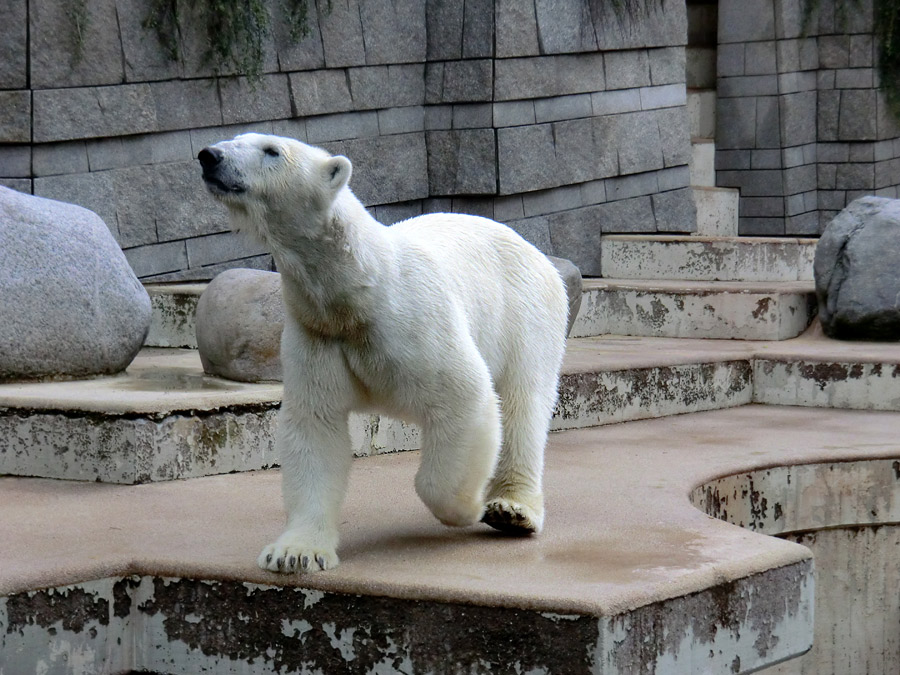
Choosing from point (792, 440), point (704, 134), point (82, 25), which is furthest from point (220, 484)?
point (704, 134)

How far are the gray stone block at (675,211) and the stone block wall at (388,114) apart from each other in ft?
0.05

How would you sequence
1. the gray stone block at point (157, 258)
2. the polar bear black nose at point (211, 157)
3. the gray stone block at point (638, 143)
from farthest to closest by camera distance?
the gray stone block at point (638, 143)
the gray stone block at point (157, 258)
the polar bear black nose at point (211, 157)

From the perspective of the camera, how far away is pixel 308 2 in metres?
7.29

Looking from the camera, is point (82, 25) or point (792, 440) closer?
point (792, 440)

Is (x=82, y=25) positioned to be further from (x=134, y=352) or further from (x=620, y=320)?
(x=620, y=320)

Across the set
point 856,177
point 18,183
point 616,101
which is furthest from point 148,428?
point 856,177

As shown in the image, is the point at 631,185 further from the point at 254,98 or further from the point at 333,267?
the point at 333,267

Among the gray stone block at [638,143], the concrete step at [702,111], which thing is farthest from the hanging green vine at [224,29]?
the concrete step at [702,111]

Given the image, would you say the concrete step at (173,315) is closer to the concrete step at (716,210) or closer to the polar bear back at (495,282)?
the polar bear back at (495,282)

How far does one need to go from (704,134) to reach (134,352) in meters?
7.65

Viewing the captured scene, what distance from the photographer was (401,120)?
799 cm

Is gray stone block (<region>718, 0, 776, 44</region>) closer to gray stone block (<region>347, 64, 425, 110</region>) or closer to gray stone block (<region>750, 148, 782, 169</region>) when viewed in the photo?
gray stone block (<region>750, 148, 782, 169</region>)

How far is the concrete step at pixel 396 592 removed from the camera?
2.77 m

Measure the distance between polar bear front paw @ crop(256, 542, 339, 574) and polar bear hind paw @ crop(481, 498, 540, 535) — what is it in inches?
19.2
